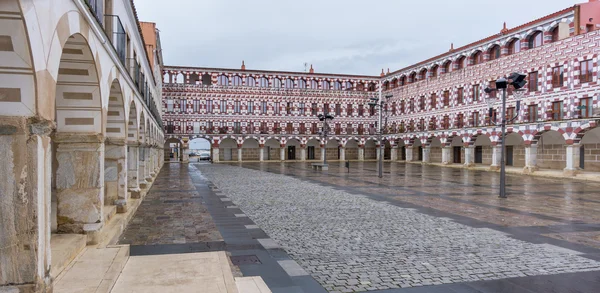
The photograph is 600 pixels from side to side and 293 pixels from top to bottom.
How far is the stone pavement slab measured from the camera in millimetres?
4785

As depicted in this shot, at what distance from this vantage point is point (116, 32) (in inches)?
337

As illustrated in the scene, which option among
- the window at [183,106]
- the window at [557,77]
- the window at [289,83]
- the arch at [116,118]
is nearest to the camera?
the arch at [116,118]

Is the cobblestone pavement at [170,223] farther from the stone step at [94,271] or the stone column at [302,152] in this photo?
the stone column at [302,152]

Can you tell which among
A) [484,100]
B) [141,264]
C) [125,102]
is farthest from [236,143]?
[141,264]

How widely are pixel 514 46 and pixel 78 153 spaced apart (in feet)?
111

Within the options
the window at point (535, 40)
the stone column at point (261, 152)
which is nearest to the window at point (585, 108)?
the window at point (535, 40)

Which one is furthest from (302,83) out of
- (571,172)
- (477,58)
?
(571,172)

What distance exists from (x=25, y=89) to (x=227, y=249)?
4477 millimetres

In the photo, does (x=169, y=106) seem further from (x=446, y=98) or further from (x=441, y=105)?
(x=446, y=98)

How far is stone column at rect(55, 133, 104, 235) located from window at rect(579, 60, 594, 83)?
29.5 meters

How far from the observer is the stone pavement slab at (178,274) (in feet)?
15.7

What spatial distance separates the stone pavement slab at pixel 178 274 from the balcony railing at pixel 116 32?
4.54 m

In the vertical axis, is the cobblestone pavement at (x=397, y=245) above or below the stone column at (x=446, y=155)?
below

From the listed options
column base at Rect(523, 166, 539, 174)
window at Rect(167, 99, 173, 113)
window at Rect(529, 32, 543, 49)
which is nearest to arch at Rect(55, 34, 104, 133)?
column base at Rect(523, 166, 539, 174)
